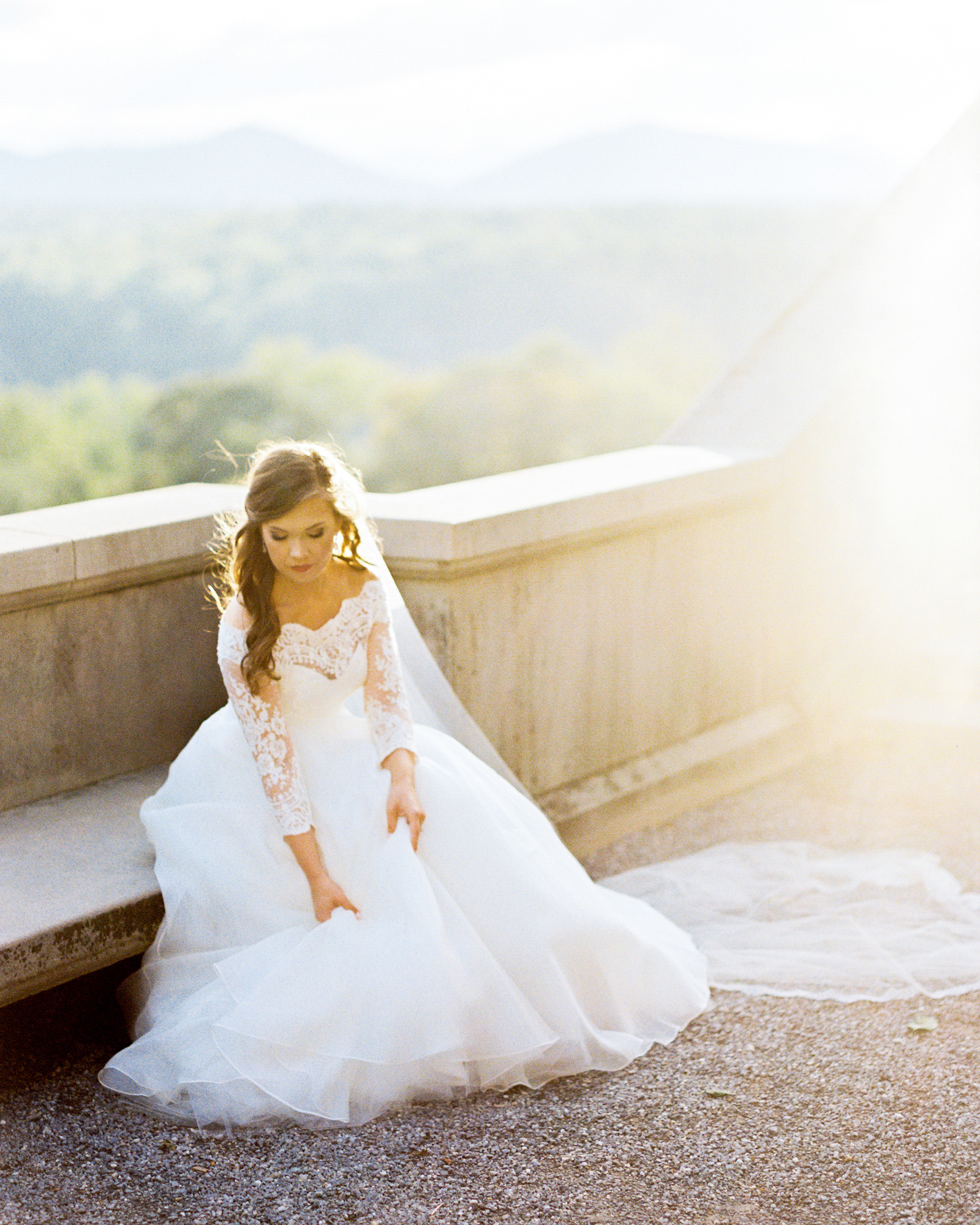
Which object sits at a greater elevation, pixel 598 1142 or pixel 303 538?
pixel 303 538

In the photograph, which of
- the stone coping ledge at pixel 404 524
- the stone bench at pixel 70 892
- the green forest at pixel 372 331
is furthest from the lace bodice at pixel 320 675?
the green forest at pixel 372 331

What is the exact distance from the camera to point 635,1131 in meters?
2.95

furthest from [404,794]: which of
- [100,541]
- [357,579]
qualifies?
[100,541]

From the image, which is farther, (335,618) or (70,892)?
(335,618)

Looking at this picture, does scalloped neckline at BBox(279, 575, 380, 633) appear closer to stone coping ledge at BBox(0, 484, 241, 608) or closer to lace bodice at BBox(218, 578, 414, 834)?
lace bodice at BBox(218, 578, 414, 834)

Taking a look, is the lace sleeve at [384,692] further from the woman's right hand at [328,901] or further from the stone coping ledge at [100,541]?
the stone coping ledge at [100,541]

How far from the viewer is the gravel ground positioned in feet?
8.75

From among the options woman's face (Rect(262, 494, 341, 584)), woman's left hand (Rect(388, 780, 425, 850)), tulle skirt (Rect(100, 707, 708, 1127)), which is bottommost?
tulle skirt (Rect(100, 707, 708, 1127))

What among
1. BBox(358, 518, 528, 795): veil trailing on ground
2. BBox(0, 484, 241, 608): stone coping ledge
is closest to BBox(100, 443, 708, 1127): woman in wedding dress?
BBox(358, 518, 528, 795): veil trailing on ground

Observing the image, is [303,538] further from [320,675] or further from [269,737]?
[269,737]

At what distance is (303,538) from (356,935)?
907 mm

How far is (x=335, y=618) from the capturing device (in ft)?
11.1

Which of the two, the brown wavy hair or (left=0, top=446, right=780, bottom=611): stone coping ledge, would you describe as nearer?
the brown wavy hair

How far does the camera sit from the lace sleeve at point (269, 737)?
3.23 meters
